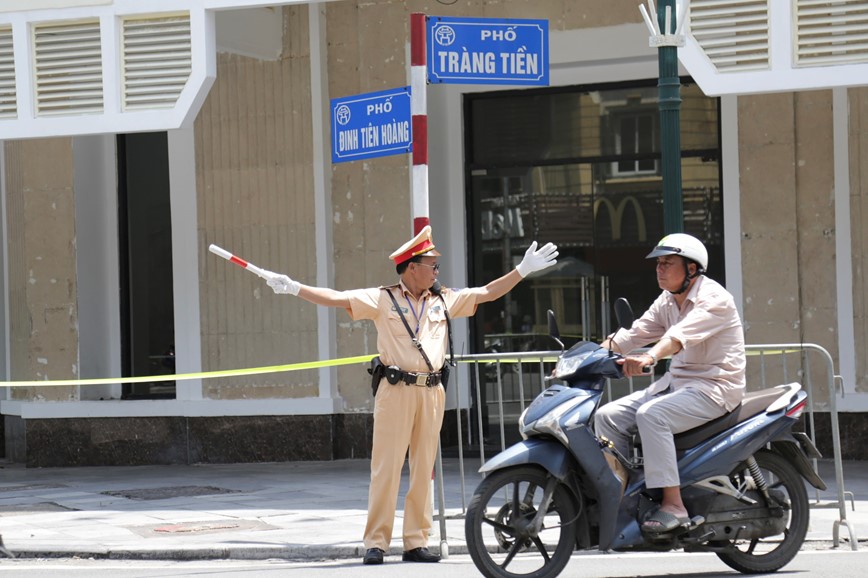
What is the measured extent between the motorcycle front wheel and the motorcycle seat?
0.70m

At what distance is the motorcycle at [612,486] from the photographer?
24.0 ft

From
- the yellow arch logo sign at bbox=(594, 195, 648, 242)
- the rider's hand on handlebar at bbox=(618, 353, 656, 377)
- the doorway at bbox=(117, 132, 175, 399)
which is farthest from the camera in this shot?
the doorway at bbox=(117, 132, 175, 399)

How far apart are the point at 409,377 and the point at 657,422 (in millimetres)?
1680

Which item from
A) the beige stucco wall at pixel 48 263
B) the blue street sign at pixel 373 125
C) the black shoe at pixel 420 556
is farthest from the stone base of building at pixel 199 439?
the black shoe at pixel 420 556

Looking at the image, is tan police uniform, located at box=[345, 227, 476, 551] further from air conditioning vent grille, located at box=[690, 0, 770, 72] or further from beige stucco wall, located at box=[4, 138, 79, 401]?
beige stucco wall, located at box=[4, 138, 79, 401]

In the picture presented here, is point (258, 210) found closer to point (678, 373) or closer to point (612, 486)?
point (678, 373)

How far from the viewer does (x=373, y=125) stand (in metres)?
9.55

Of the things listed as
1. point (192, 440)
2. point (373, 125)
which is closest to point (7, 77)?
point (192, 440)

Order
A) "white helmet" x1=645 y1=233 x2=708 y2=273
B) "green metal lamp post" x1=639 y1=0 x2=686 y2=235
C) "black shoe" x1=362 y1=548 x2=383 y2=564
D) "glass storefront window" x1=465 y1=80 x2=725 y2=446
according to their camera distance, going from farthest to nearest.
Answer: "glass storefront window" x1=465 y1=80 x2=725 y2=446 → "green metal lamp post" x1=639 y1=0 x2=686 y2=235 → "black shoe" x1=362 y1=548 x2=383 y2=564 → "white helmet" x1=645 y1=233 x2=708 y2=273

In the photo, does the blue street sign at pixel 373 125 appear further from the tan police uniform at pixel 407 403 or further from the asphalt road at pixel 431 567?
the asphalt road at pixel 431 567

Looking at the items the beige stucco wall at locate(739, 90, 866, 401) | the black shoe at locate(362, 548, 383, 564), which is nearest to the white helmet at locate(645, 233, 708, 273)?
the black shoe at locate(362, 548, 383, 564)

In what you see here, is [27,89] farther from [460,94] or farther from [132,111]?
[460,94]

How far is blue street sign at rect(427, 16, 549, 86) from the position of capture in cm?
946

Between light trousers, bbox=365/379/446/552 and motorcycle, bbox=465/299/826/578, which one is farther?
light trousers, bbox=365/379/446/552
